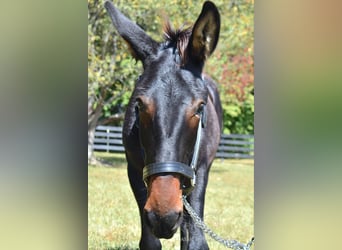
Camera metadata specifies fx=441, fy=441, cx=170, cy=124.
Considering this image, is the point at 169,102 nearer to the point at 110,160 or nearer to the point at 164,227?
the point at 164,227

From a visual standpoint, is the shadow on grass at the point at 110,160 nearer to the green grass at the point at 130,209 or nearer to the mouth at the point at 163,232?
the green grass at the point at 130,209

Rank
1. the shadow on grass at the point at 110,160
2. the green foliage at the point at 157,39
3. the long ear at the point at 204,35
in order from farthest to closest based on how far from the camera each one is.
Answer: the shadow on grass at the point at 110,160
the green foliage at the point at 157,39
the long ear at the point at 204,35

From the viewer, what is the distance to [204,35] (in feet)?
6.51

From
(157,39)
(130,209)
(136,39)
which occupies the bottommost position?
(130,209)

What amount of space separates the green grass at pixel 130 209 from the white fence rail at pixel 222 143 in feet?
5.10

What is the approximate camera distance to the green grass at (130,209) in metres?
3.92

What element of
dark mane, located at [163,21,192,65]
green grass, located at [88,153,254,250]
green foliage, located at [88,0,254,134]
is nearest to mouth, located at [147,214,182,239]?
dark mane, located at [163,21,192,65]

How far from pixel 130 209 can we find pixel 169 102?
3.58 metres

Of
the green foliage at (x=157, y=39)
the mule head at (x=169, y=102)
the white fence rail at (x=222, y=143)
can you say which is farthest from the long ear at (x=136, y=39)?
the white fence rail at (x=222, y=143)

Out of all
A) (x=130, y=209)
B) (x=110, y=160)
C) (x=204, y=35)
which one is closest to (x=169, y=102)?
(x=204, y=35)

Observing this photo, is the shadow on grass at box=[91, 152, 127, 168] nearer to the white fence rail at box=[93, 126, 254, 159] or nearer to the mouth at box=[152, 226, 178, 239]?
the white fence rail at box=[93, 126, 254, 159]

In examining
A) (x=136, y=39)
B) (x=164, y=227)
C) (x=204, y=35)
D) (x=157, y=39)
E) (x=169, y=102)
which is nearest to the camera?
(x=164, y=227)

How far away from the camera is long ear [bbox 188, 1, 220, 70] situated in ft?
6.14
